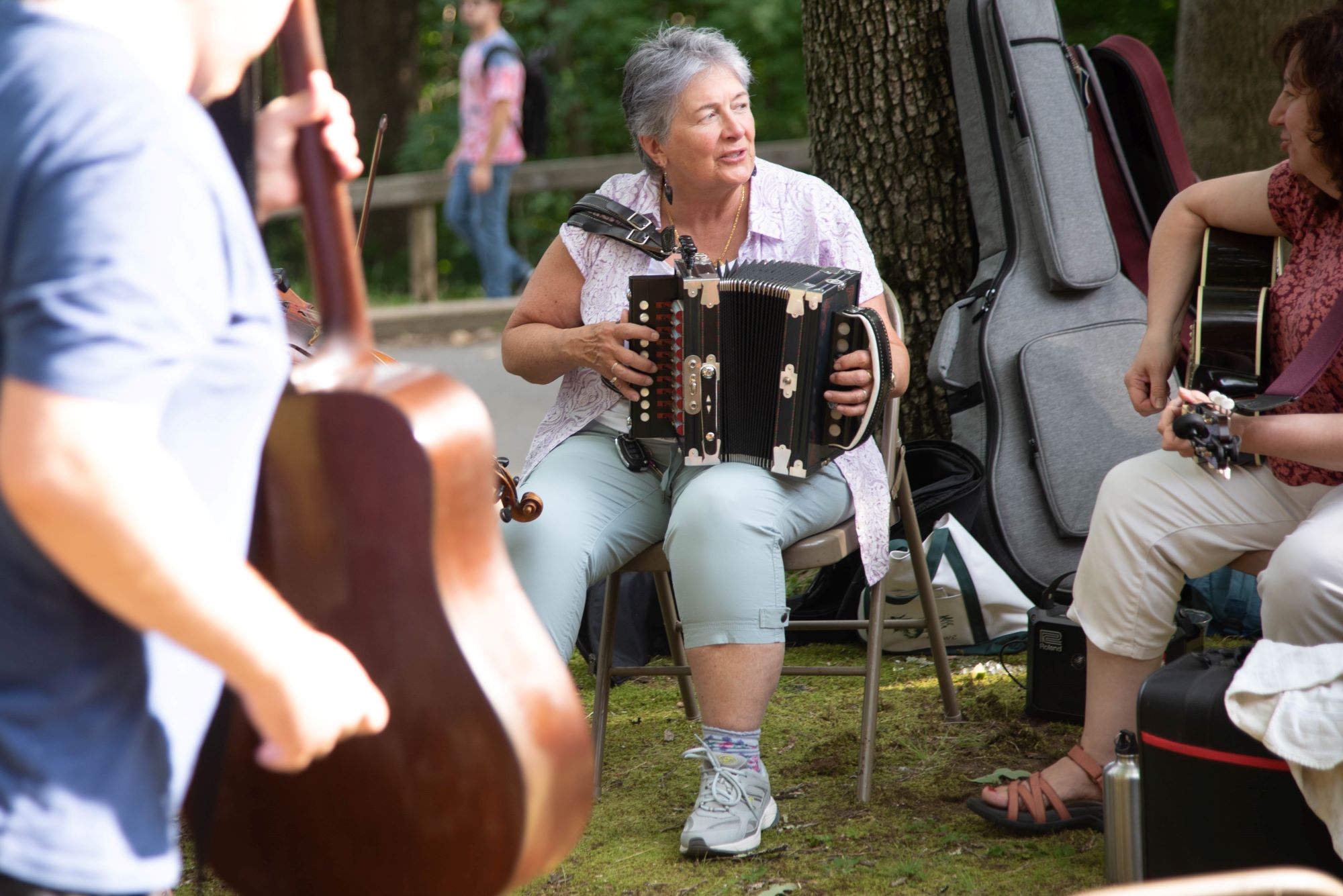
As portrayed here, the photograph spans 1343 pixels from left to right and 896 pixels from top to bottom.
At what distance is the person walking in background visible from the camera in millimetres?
7758

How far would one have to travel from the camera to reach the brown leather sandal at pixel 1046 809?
243cm

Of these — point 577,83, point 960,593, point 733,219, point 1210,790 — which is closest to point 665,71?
point 733,219

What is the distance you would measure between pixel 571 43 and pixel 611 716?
28.2 feet

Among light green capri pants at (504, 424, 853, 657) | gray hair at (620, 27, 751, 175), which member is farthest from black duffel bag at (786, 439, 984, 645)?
gray hair at (620, 27, 751, 175)

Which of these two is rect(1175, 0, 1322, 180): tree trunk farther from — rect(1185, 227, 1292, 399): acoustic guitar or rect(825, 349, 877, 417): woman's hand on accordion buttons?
rect(825, 349, 877, 417): woman's hand on accordion buttons

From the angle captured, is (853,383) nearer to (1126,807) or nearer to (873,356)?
(873,356)

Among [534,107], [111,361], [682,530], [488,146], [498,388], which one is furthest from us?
[534,107]

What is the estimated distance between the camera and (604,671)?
285 cm

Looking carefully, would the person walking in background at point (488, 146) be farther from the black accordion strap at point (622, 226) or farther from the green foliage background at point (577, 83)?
the black accordion strap at point (622, 226)

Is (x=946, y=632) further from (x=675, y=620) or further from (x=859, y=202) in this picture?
(x=859, y=202)

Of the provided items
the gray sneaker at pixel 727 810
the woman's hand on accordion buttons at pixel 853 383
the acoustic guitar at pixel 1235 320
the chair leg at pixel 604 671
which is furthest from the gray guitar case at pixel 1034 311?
the gray sneaker at pixel 727 810

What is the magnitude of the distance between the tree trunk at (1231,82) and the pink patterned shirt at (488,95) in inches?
167

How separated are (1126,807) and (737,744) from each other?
2.28 ft

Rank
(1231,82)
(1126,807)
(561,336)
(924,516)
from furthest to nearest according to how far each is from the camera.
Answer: (1231,82), (924,516), (561,336), (1126,807)
